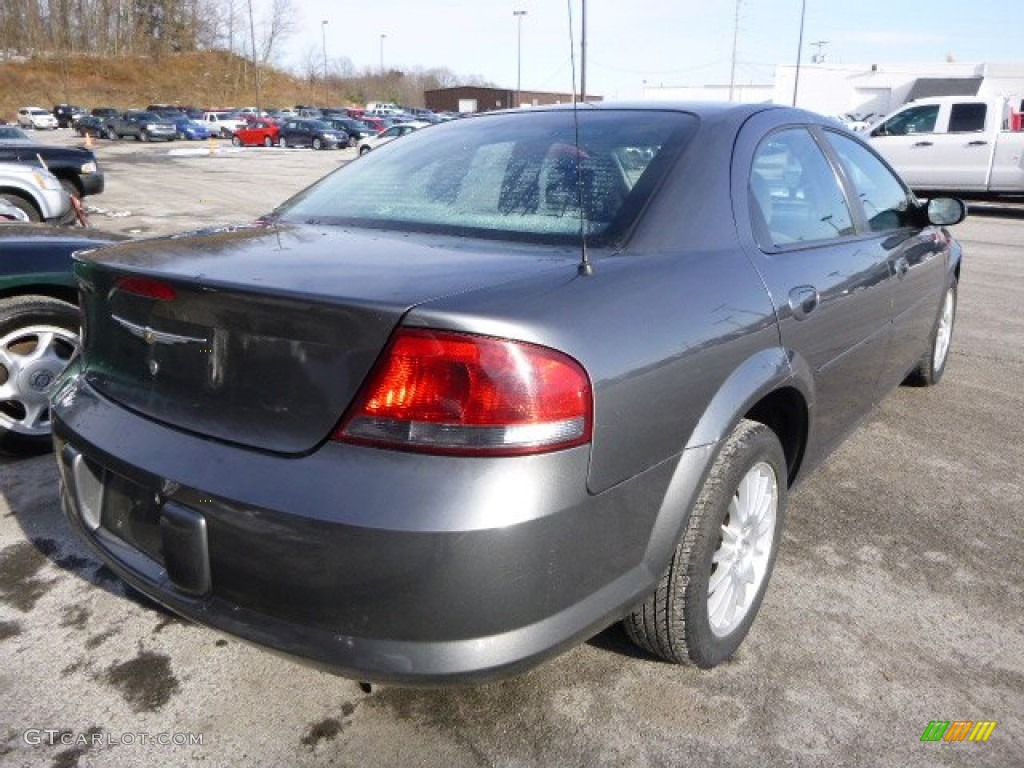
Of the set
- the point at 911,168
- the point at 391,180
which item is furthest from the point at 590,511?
the point at 911,168

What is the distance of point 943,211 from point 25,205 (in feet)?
27.0

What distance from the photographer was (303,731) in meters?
2.05

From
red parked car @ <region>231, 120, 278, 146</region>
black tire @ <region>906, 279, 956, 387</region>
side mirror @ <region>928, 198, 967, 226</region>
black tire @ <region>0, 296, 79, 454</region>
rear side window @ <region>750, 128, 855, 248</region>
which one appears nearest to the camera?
rear side window @ <region>750, 128, 855, 248</region>

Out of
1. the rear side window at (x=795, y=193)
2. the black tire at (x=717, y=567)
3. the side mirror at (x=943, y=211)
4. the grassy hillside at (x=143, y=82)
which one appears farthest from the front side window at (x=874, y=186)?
the grassy hillside at (x=143, y=82)

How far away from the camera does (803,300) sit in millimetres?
2488

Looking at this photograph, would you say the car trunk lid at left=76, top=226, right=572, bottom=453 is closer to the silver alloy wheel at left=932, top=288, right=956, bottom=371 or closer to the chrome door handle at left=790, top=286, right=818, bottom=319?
the chrome door handle at left=790, top=286, right=818, bottom=319

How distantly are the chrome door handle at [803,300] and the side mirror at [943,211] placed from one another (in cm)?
169

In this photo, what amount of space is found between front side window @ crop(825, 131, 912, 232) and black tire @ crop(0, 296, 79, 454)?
3.36 metres

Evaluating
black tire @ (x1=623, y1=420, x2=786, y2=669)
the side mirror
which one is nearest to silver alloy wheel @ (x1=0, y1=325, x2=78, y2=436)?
black tire @ (x1=623, y1=420, x2=786, y2=669)

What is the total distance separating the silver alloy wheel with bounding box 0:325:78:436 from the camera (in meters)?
3.53

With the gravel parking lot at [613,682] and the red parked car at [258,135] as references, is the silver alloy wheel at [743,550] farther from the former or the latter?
the red parked car at [258,135]

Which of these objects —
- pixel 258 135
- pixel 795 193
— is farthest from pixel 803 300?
pixel 258 135

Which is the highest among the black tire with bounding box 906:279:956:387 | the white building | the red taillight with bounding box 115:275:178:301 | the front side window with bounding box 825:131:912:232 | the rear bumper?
the white building

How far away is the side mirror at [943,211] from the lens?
12.5ft
